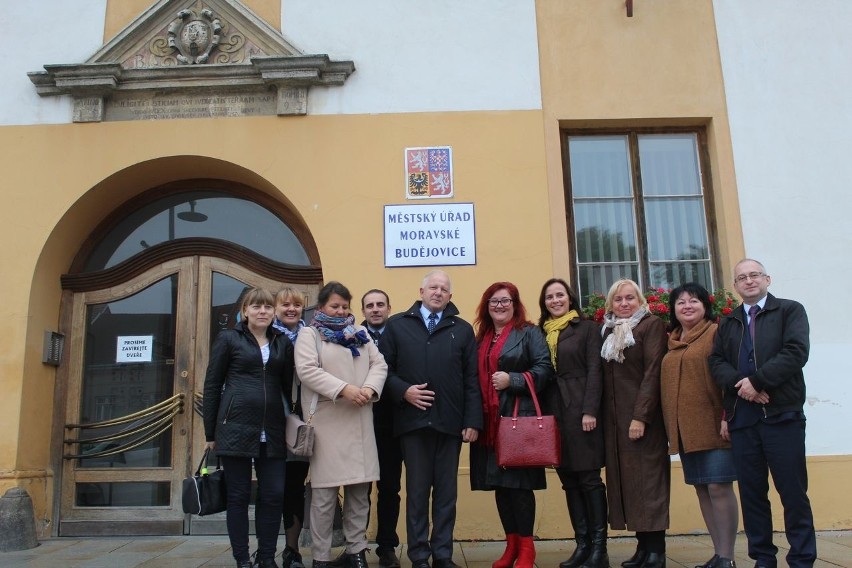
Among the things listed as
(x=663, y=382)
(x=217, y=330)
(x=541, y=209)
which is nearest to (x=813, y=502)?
(x=663, y=382)

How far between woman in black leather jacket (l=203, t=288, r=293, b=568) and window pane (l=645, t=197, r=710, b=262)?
379cm

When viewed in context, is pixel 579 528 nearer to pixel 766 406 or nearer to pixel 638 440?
pixel 638 440

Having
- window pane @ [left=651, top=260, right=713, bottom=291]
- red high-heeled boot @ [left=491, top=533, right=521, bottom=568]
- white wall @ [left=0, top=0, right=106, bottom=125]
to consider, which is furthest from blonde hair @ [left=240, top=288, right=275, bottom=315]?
window pane @ [left=651, top=260, right=713, bottom=291]

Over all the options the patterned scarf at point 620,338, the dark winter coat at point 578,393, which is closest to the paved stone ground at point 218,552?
the dark winter coat at point 578,393

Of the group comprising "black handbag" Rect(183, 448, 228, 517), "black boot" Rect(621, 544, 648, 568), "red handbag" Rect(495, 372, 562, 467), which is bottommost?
"black boot" Rect(621, 544, 648, 568)

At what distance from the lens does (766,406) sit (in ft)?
13.6

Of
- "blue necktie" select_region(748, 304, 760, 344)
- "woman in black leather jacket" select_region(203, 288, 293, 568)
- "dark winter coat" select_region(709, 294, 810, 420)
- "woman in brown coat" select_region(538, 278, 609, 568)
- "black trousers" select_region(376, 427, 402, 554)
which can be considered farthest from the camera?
"black trousers" select_region(376, 427, 402, 554)

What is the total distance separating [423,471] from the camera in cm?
459

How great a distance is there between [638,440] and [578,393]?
0.45 meters

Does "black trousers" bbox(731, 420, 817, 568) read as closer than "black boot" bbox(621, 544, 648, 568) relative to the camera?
Yes

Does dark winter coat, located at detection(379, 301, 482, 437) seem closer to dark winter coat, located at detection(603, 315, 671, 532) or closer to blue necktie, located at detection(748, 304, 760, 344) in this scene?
dark winter coat, located at detection(603, 315, 671, 532)

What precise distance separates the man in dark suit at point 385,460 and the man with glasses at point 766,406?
2.07 m

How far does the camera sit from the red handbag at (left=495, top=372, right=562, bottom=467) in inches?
172

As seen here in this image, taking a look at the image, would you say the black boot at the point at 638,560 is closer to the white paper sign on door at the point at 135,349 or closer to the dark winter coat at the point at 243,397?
the dark winter coat at the point at 243,397
